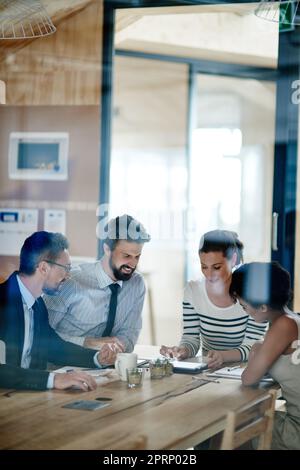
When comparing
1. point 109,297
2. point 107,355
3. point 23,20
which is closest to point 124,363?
point 107,355

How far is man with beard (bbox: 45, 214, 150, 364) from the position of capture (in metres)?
2.63

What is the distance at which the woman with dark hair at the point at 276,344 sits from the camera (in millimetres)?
2270

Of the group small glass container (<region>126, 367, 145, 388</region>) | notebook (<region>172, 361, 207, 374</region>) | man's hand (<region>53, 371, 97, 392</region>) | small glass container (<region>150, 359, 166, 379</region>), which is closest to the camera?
man's hand (<region>53, 371, 97, 392</region>)

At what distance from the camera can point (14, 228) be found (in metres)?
2.56

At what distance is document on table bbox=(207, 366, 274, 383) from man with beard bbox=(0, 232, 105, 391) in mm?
404

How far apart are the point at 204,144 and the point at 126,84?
183 cm

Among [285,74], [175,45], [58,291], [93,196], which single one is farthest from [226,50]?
[58,291]

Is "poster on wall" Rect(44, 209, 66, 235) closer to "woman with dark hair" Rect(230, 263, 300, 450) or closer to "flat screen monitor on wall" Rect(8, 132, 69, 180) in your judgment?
"flat screen monitor on wall" Rect(8, 132, 69, 180)

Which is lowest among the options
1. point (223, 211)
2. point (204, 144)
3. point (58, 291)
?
point (58, 291)

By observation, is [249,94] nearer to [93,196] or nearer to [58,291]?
[93,196]

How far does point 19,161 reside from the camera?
2.63 m

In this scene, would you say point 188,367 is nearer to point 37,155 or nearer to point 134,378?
point 134,378

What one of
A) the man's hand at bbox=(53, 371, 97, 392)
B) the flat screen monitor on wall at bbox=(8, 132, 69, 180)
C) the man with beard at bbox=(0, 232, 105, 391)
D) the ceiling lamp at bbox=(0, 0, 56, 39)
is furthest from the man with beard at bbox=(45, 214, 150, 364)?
the ceiling lamp at bbox=(0, 0, 56, 39)

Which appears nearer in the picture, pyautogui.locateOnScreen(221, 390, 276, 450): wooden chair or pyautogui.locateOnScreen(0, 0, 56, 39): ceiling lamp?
pyautogui.locateOnScreen(221, 390, 276, 450): wooden chair
